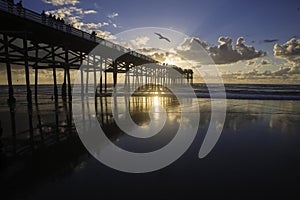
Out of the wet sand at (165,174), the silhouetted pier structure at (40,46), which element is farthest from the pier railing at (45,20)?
the wet sand at (165,174)

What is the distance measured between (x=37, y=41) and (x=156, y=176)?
63.3 ft

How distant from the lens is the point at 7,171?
408 centimetres

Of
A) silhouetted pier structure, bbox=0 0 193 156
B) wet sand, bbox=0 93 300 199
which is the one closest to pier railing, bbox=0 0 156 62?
silhouetted pier structure, bbox=0 0 193 156

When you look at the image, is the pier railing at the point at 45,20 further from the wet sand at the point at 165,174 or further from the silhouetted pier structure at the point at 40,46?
the wet sand at the point at 165,174

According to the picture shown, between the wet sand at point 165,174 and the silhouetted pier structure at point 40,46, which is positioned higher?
the silhouetted pier structure at point 40,46

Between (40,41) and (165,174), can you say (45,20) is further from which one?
(165,174)

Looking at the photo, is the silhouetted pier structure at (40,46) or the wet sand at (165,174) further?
the silhouetted pier structure at (40,46)

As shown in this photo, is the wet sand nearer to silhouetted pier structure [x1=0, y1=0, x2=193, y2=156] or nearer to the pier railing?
silhouetted pier structure [x1=0, y1=0, x2=193, y2=156]

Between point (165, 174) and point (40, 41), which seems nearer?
point (165, 174)

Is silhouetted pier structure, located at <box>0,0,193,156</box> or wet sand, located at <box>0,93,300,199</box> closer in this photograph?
wet sand, located at <box>0,93,300,199</box>

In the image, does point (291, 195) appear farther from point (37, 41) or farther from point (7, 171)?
point (37, 41)

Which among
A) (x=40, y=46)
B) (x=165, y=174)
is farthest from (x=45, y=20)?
(x=165, y=174)

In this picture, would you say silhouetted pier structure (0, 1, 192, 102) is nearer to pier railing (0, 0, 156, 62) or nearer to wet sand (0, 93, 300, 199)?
pier railing (0, 0, 156, 62)

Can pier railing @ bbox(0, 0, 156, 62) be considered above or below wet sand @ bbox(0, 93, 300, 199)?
above
